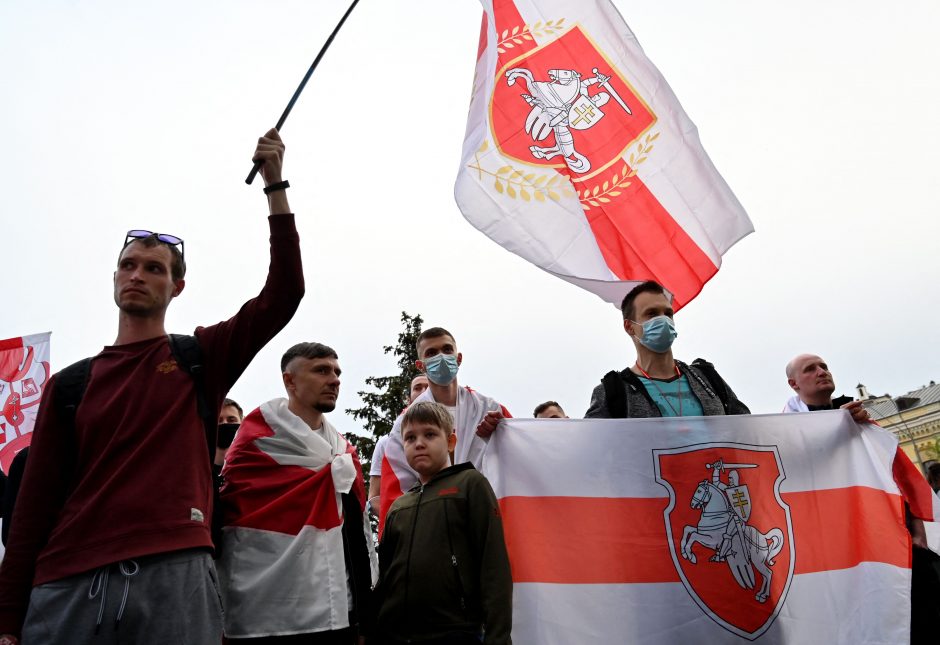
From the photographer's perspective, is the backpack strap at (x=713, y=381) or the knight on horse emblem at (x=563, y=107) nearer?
the backpack strap at (x=713, y=381)

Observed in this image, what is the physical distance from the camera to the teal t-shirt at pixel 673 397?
14.2 feet

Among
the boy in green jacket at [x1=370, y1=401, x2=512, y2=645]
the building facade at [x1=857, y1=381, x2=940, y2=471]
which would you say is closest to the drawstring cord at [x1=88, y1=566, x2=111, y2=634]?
the boy in green jacket at [x1=370, y1=401, x2=512, y2=645]

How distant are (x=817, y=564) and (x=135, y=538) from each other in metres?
3.46

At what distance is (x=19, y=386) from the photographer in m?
10.6

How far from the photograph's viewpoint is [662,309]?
449cm

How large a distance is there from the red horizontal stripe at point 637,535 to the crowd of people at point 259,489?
38cm

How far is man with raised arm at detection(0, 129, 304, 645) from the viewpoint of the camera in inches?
91.4

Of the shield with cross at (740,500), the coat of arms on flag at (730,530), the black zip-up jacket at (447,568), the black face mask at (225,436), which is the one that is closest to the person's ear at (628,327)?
the coat of arms on flag at (730,530)

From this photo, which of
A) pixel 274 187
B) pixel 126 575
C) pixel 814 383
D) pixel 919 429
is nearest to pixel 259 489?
pixel 126 575

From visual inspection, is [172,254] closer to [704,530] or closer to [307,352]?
[307,352]

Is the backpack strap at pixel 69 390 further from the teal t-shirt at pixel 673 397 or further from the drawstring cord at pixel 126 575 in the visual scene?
the teal t-shirt at pixel 673 397

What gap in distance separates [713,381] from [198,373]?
2975 mm

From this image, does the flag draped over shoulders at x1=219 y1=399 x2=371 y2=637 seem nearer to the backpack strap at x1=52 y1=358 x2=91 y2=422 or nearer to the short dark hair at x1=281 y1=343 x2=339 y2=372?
the short dark hair at x1=281 y1=343 x2=339 y2=372

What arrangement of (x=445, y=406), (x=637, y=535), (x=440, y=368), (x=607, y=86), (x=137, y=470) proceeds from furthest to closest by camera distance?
(x=607, y=86)
(x=440, y=368)
(x=445, y=406)
(x=637, y=535)
(x=137, y=470)
